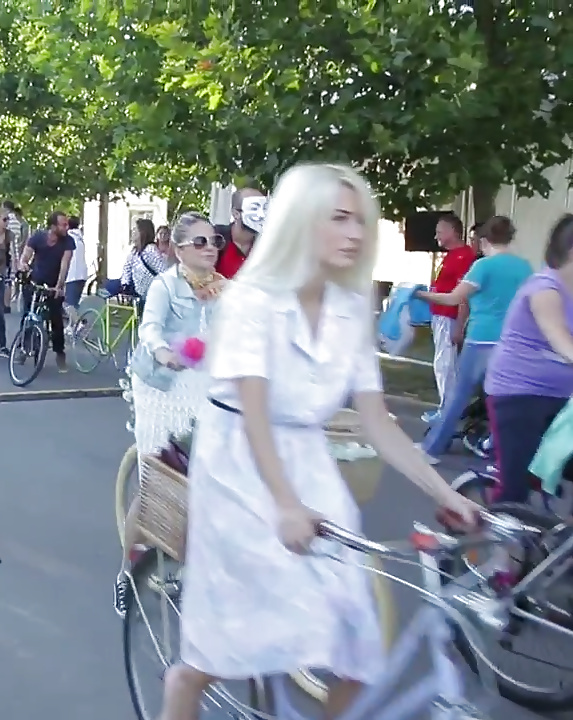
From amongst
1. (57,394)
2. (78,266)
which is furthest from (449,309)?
(78,266)

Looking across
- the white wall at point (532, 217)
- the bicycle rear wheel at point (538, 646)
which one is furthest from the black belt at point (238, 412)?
the white wall at point (532, 217)

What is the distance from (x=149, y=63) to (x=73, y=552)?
6.60 metres

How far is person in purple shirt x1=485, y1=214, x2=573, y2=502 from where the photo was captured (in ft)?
14.9

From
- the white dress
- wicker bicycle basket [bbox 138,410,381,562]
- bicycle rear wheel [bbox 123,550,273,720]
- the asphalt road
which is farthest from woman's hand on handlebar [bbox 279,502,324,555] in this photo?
bicycle rear wheel [bbox 123,550,273,720]

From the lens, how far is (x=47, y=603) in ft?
16.8

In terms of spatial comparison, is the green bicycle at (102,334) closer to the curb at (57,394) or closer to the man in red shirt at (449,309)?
the curb at (57,394)

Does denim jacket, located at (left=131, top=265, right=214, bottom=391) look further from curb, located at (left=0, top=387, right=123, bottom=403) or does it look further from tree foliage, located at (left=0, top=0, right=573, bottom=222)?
curb, located at (left=0, top=387, right=123, bottom=403)

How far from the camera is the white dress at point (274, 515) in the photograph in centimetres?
261

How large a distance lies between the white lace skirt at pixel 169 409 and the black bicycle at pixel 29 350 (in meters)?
7.10

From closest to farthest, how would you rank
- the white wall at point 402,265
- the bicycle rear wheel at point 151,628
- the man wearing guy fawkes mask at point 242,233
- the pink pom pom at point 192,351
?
the bicycle rear wheel at point 151,628 < the pink pom pom at point 192,351 < the man wearing guy fawkes mask at point 242,233 < the white wall at point 402,265

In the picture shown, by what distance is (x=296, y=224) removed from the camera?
2.56m

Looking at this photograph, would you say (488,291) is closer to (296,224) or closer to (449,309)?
(449,309)

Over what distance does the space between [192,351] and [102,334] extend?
898 cm

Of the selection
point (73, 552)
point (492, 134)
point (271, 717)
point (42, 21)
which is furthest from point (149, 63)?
point (271, 717)
